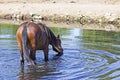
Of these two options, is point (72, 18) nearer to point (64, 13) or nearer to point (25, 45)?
point (64, 13)

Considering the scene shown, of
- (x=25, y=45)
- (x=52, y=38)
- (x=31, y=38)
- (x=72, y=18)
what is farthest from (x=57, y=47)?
(x=72, y=18)

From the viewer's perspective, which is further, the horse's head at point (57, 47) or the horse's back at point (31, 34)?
the horse's head at point (57, 47)

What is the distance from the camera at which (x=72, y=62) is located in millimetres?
12062

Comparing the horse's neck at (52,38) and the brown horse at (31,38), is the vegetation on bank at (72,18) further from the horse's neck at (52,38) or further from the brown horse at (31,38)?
the brown horse at (31,38)

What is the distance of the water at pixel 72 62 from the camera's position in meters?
10.2

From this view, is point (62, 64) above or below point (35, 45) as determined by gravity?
below

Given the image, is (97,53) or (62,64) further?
(97,53)

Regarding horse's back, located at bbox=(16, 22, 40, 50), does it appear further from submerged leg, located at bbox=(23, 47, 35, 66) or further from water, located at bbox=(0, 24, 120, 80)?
water, located at bbox=(0, 24, 120, 80)

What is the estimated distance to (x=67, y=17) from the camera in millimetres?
26781

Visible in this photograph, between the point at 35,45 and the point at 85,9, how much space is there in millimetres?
17163

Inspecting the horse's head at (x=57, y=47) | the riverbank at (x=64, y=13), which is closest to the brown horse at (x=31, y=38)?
the horse's head at (x=57, y=47)

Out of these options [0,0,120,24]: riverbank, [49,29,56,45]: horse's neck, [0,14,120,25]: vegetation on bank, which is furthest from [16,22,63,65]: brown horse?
[0,0,120,24]: riverbank

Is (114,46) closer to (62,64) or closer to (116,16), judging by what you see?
(62,64)

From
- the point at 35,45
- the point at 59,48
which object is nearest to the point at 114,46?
the point at 59,48
